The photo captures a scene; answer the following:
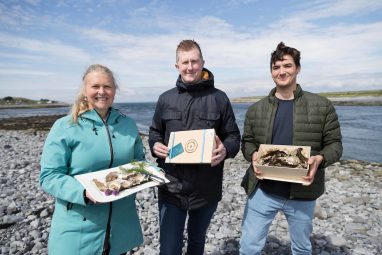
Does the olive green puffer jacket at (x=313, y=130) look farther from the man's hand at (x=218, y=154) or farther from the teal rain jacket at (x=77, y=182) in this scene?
the teal rain jacket at (x=77, y=182)

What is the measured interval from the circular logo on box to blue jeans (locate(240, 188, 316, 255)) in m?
1.10

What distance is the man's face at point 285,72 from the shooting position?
12.0 feet

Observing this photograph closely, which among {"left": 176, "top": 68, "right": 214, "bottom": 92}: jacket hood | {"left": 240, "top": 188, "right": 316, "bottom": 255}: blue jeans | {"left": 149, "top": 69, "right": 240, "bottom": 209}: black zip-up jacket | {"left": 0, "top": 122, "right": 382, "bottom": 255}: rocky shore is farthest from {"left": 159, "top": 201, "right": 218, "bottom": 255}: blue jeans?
{"left": 176, "top": 68, "right": 214, "bottom": 92}: jacket hood

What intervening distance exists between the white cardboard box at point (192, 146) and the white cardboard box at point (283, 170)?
0.62 meters

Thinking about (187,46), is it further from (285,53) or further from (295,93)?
(295,93)

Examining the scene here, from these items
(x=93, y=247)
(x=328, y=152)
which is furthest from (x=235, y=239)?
(x=93, y=247)

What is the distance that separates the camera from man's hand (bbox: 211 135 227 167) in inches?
139

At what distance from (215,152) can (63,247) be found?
1855 millimetres

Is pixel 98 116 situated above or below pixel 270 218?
above

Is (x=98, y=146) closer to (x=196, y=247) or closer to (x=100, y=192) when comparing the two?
(x=100, y=192)

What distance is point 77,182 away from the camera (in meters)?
2.87

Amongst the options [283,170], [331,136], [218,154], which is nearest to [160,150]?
[218,154]

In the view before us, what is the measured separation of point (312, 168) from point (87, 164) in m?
2.46

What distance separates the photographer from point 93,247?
3.06m
